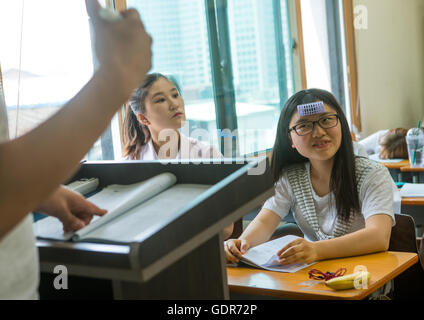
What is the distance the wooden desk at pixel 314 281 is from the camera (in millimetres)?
1596

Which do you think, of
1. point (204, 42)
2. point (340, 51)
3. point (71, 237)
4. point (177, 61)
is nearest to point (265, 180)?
point (71, 237)

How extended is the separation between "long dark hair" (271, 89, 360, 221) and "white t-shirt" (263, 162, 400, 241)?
1.5 inches

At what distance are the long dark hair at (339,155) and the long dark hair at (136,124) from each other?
2.31 ft

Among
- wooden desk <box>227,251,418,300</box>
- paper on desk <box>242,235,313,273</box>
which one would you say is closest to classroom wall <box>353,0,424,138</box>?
paper on desk <box>242,235,313,273</box>

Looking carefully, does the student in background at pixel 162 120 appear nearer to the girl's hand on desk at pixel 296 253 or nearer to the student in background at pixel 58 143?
the girl's hand on desk at pixel 296 253

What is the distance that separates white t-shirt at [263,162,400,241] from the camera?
216 cm

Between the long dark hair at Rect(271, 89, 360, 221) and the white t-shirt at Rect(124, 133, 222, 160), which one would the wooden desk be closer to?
the long dark hair at Rect(271, 89, 360, 221)

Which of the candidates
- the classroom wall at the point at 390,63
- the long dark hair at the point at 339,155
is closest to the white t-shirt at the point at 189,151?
the long dark hair at the point at 339,155

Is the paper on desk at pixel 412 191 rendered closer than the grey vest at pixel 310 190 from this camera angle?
No

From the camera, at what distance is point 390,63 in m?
6.83

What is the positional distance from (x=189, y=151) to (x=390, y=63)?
492 cm

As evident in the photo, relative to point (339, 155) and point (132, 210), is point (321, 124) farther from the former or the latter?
point (132, 210)

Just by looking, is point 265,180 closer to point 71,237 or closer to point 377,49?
point 71,237

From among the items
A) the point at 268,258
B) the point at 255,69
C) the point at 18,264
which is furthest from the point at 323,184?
the point at 255,69
